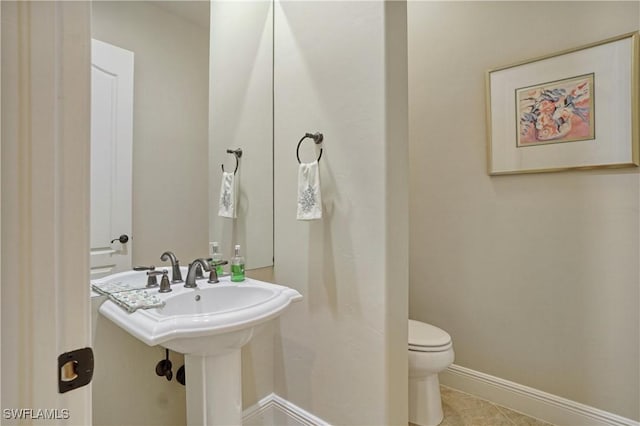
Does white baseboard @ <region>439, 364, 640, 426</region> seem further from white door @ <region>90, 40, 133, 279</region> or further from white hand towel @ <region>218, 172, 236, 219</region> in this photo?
white door @ <region>90, 40, 133, 279</region>

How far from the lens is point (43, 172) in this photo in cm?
41

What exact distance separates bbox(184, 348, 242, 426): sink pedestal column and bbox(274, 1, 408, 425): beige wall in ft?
1.44

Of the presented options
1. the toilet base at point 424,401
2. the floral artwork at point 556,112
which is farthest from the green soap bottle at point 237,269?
the floral artwork at point 556,112

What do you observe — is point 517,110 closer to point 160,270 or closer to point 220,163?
point 220,163

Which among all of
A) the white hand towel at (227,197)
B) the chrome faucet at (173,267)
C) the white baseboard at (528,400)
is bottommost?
the white baseboard at (528,400)

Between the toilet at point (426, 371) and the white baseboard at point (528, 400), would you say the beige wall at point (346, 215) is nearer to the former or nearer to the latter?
the toilet at point (426, 371)

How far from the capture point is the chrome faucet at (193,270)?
53.1 inches

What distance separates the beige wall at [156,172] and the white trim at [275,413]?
0.34 meters

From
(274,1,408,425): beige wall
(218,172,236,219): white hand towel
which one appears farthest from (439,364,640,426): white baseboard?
(218,172,236,219): white hand towel

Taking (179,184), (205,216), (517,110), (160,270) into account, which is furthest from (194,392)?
(517,110)

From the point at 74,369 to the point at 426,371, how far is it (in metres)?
1.64

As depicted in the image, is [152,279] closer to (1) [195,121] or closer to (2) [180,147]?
(2) [180,147]

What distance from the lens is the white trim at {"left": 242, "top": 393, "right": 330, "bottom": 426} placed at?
155cm

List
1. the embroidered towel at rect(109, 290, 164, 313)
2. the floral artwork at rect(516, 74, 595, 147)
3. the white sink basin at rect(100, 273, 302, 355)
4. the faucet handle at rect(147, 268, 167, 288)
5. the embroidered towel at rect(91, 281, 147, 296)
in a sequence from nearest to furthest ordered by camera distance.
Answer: the white sink basin at rect(100, 273, 302, 355) → the embroidered towel at rect(109, 290, 164, 313) → the embroidered towel at rect(91, 281, 147, 296) → the faucet handle at rect(147, 268, 167, 288) → the floral artwork at rect(516, 74, 595, 147)
